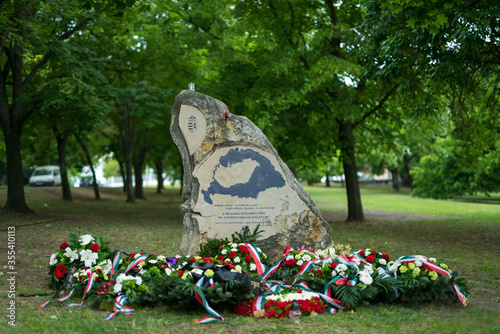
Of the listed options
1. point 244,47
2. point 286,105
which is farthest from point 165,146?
point 286,105

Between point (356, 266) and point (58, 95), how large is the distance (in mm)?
11334

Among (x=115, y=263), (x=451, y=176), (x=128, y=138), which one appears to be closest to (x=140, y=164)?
(x=128, y=138)

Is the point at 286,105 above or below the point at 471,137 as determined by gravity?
above

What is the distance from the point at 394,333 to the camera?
4625 millimetres

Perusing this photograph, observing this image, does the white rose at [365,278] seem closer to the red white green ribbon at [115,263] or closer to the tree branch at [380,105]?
the red white green ribbon at [115,263]

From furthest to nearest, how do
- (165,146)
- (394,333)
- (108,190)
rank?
1. (108,190)
2. (165,146)
3. (394,333)

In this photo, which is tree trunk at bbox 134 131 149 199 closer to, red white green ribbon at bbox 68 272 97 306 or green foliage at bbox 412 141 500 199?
green foliage at bbox 412 141 500 199

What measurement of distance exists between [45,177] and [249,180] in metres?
30.7

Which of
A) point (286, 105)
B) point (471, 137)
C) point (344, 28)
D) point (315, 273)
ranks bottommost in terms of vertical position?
point (315, 273)

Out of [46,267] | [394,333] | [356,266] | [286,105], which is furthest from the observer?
[286,105]

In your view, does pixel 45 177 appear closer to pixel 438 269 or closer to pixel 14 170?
pixel 14 170

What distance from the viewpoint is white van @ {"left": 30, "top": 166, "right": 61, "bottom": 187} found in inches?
1356

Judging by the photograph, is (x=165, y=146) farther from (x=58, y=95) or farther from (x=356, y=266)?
(x=356, y=266)

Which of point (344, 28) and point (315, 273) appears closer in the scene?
point (315, 273)
